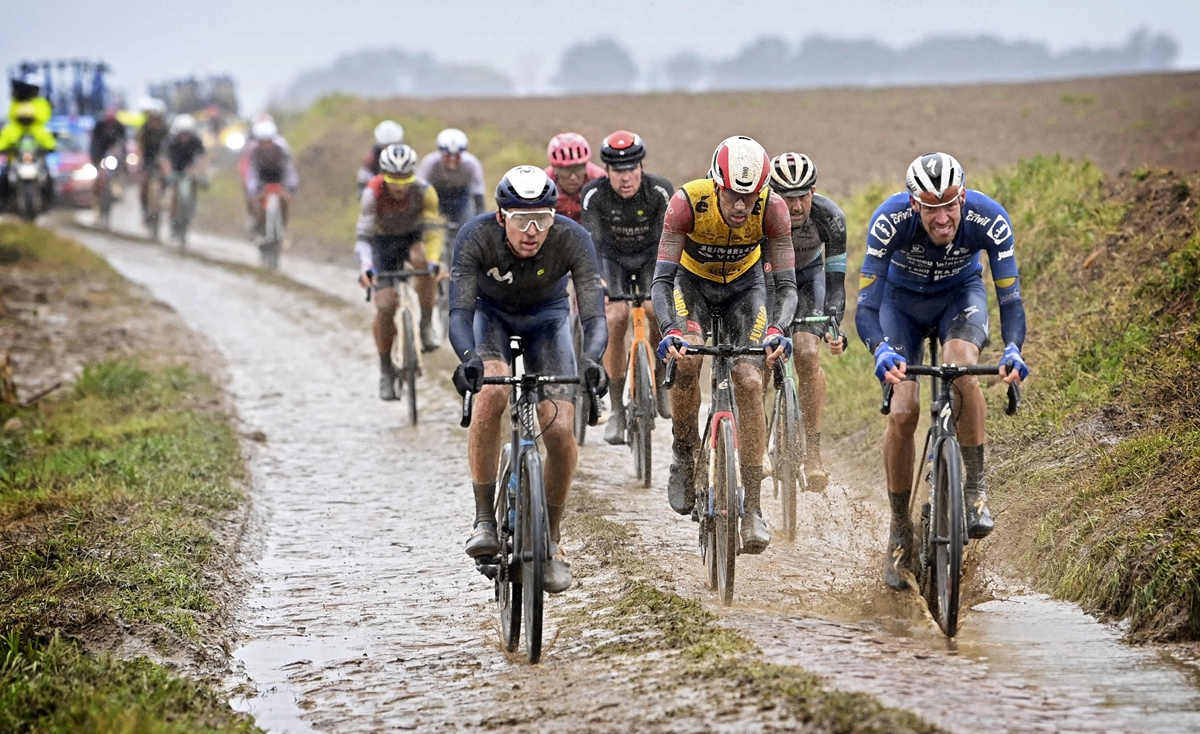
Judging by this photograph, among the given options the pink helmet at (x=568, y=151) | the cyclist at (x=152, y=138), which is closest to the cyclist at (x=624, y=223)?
the pink helmet at (x=568, y=151)

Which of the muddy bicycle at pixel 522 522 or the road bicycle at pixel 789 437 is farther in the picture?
the road bicycle at pixel 789 437

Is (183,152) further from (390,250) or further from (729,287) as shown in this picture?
(729,287)

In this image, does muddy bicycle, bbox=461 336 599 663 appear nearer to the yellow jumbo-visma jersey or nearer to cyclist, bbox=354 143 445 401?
the yellow jumbo-visma jersey

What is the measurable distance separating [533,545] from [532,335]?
4.63 feet

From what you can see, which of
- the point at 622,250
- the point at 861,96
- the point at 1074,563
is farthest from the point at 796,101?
the point at 1074,563

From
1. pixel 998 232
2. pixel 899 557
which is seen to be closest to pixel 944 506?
pixel 899 557

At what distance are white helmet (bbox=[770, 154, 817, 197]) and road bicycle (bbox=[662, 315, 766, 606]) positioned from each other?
168cm

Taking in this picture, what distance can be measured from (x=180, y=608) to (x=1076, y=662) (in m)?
4.41

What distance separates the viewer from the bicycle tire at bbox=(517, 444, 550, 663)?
6020 millimetres

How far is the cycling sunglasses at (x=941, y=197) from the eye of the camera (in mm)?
6590

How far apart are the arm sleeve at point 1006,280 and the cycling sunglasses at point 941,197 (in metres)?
0.33

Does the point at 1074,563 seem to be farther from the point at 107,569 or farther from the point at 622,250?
the point at 107,569

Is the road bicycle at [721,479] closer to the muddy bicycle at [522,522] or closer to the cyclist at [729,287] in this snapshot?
the cyclist at [729,287]

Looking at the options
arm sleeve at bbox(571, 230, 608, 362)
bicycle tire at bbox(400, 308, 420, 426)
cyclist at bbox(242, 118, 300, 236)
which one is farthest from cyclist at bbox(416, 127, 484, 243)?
arm sleeve at bbox(571, 230, 608, 362)
